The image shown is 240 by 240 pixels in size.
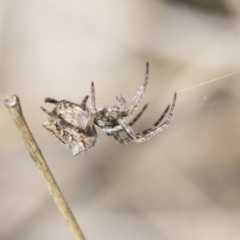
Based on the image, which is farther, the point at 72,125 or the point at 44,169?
the point at 72,125

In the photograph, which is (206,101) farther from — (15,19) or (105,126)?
(15,19)

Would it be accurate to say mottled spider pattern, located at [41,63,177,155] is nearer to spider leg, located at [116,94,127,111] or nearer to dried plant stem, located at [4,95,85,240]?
spider leg, located at [116,94,127,111]

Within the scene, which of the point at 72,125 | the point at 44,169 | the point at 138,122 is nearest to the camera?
the point at 44,169

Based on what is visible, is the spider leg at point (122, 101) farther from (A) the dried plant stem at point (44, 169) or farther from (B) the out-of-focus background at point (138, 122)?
(B) the out-of-focus background at point (138, 122)

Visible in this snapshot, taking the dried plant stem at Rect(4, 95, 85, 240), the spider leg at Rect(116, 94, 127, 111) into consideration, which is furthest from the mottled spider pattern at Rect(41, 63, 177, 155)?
the dried plant stem at Rect(4, 95, 85, 240)

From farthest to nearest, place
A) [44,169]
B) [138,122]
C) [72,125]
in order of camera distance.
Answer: [138,122] → [72,125] → [44,169]

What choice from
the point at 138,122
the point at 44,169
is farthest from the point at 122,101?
the point at 138,122

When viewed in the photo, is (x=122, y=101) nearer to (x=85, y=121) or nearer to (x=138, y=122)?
(x=85, y=121)
